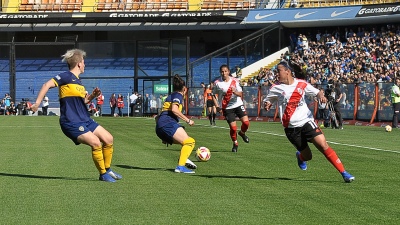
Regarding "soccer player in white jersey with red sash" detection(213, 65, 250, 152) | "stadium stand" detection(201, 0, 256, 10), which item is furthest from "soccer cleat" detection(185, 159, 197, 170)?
"stadium stand" detection(201, 0, 256, 10)

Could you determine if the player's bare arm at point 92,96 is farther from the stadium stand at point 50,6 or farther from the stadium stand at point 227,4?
the stadium stand at point 50,6

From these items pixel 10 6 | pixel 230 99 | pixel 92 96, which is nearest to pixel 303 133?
pixel 92 96

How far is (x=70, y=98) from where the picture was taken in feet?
39.9

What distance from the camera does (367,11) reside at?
166 ft

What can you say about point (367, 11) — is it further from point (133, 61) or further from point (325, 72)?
point (133, 61)

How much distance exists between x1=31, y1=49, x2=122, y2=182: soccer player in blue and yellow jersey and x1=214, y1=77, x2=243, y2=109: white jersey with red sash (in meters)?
7.29

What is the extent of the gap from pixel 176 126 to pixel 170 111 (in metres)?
0.32

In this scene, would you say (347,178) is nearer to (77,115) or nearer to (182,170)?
(182,170)

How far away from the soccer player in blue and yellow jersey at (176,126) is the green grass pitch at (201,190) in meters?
0.34

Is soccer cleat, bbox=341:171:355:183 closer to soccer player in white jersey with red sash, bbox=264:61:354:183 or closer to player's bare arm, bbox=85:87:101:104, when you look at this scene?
soccer player in white jersey with red sash, bbox=264:61:354:183

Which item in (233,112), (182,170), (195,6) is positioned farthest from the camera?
(195,6)

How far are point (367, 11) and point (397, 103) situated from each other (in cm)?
1796

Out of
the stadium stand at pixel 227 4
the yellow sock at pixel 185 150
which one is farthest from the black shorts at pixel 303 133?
the stadium stand at pixel 227 4

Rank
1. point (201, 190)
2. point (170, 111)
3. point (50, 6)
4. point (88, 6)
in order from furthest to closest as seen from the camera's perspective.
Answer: point (50, 6) < point (88, 6) < point (170, 111) < point (201, 190)
